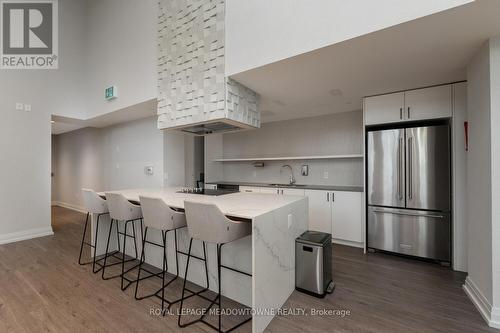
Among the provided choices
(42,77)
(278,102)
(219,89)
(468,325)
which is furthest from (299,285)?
(42,77)

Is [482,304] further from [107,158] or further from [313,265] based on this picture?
[107,158]

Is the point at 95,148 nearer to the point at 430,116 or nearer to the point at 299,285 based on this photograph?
the point at 299,285

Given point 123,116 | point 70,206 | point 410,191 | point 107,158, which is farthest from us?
point 70,206

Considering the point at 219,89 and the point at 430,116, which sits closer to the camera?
the point at 219,89

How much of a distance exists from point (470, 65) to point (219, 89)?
2.54m

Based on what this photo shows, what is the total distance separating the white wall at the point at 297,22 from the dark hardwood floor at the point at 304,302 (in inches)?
89.7

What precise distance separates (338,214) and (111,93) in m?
4.38

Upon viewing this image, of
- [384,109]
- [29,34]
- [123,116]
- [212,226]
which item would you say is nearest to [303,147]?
[384,109]

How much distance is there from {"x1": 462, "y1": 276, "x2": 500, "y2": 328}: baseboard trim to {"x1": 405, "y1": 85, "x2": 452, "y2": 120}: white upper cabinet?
1.86 metres

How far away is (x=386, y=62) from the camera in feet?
7.43

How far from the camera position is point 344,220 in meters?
3.59

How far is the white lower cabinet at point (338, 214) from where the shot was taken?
349 cm

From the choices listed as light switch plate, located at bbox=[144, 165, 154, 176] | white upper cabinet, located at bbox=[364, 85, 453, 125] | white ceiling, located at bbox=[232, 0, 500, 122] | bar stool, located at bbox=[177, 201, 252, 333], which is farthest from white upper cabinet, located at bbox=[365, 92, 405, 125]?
light switch plate, located at bbox=[144, 165, 154, 176]

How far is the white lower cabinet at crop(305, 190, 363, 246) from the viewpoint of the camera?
137 inches
